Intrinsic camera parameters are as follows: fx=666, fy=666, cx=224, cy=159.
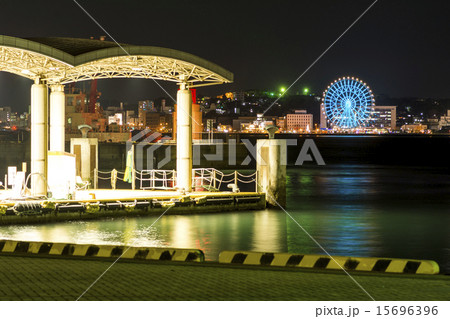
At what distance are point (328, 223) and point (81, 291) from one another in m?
18.6

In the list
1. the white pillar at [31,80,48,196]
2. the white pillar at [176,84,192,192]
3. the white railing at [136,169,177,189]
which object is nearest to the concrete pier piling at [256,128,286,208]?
the white pillar at [176,84,192,192]

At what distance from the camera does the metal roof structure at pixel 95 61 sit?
2283cm

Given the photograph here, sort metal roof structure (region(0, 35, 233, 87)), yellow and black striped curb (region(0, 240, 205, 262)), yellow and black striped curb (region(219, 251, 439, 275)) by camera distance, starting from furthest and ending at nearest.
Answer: metal roof structure (region(0, 35, 233, 87)) < yellow and black striped curb (region(0, 240, 205, 262)) < yellow and black striped curb (region(219, 251, 439, 275))

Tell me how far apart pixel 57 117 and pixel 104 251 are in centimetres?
1774

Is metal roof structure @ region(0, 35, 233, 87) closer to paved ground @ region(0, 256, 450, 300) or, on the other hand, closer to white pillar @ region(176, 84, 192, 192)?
white pillar @ region(176, 84, 192, 192)

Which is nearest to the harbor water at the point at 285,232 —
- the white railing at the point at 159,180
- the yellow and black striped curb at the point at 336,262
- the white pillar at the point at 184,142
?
the white pillar at the point at 184,142

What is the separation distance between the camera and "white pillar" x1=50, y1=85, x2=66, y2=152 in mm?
29203

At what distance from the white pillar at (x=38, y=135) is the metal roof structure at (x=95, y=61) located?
78cm

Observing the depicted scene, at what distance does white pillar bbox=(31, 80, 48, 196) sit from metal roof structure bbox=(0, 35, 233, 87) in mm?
782

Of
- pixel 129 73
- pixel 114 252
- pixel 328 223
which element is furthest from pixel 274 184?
pixel 114 252

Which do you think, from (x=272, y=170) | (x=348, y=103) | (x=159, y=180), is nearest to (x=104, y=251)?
(x=272, y=170)

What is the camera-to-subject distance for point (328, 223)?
2695 centimetres

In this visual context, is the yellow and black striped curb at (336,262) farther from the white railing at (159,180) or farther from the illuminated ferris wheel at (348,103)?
the illuminated ferris wheel at (348,103)
